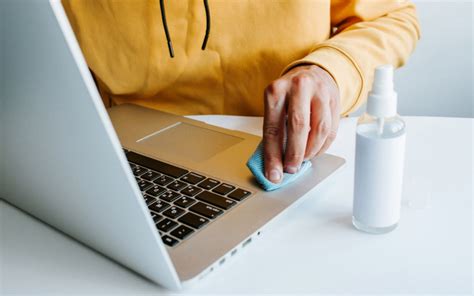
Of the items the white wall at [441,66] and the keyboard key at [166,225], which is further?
the white wall at [441,66]

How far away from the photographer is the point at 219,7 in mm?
934

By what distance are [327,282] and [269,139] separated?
19cm

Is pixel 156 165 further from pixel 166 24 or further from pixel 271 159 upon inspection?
pixel 166 24

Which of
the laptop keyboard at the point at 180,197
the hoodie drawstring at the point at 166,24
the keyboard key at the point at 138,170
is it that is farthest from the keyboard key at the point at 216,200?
the hoodie drawstring at the point at 166,24

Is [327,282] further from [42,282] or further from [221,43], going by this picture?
[221,43]

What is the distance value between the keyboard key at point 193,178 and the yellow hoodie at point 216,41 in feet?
1.12

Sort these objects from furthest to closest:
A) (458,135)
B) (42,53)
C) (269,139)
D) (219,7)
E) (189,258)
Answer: (219,7) < (458,135) < (269,139) < (189,258) < (42,53)

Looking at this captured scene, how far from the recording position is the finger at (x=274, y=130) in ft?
1.97

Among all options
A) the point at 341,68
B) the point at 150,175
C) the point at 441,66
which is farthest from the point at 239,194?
the point at 441,66

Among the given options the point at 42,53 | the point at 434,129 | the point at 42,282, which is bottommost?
the point at 434,129

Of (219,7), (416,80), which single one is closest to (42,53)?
(219,7)

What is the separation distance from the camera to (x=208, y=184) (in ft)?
2.02

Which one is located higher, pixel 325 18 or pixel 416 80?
pixel 325 18

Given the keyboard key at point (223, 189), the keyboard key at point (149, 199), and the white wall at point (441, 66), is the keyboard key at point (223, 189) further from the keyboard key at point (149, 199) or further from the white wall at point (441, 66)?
the white wall at point (441, 66)
